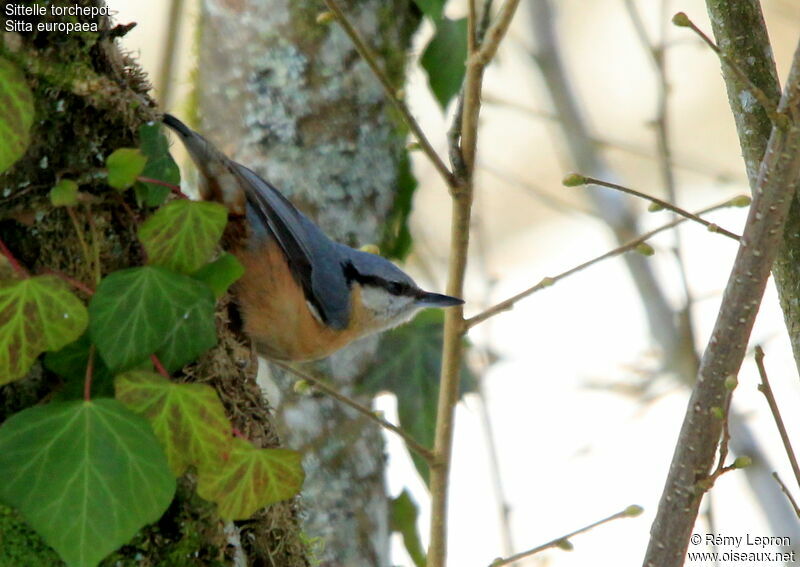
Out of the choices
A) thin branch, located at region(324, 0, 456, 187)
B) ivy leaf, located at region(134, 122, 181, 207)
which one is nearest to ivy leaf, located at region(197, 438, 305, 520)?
ivy leaf, located at region(134, 122, 181, 207)

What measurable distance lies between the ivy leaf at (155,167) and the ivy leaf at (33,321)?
0.26 m

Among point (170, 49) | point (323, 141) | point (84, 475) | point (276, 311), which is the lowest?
point (84, 475)

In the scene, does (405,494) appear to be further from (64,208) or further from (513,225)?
(513,225)

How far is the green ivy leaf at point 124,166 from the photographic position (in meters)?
1.25

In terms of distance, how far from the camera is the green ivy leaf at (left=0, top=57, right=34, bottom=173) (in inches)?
43.1

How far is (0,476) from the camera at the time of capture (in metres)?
1.02

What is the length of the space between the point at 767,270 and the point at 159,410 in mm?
830

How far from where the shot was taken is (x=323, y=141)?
2678 millimetres

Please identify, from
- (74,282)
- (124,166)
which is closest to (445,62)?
(124,166)

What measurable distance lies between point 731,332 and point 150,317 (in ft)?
2.57

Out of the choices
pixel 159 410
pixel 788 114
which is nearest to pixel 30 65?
pixel 159 410

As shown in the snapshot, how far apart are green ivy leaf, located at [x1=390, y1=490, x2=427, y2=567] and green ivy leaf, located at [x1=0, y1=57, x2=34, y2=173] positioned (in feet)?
5.96

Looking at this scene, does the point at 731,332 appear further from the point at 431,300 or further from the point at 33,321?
the point at 431,300

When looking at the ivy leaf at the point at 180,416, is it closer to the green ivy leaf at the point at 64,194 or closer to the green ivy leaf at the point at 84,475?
the green ivy leaf at the point at 84,475
